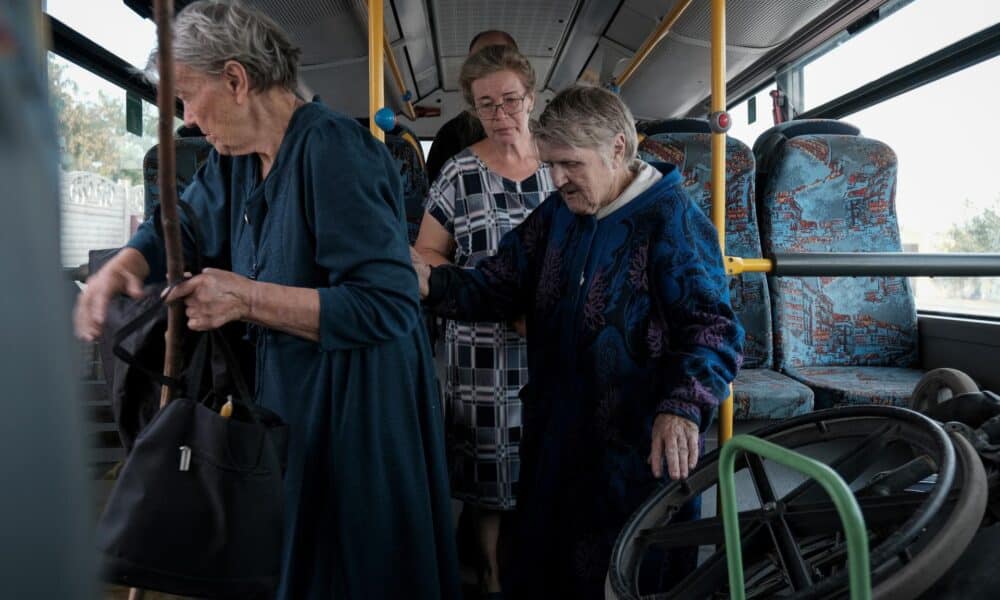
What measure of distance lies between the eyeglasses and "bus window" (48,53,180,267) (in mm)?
1121

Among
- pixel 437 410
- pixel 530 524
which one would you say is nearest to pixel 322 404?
pixel 437 410

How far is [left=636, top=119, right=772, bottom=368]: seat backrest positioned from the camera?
298cm

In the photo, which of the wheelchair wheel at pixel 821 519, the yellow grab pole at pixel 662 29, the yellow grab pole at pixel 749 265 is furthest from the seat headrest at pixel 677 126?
the wheelchair wheel at pixel 821 519

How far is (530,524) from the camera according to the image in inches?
59.9

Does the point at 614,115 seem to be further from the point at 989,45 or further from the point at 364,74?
the point at 364,74

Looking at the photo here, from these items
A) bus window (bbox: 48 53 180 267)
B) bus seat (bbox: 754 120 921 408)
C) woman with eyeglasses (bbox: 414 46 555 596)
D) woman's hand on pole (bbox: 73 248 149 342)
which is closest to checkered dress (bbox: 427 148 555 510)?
woman with eyeglasses (bbox: 414 46 555 596)

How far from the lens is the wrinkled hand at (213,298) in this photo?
3.27 feet

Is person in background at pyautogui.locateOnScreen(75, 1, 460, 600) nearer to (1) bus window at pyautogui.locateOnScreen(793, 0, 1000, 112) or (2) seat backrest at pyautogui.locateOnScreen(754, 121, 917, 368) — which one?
(2) seat backrest at pyautogui.locateOnScreen(754, 121, 917, 368)

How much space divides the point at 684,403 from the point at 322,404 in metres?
0.64

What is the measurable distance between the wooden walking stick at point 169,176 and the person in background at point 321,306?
147mm

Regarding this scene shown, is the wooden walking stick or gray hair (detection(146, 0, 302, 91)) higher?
gray hair (detection(146, 0, 302, 91))

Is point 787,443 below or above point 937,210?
below

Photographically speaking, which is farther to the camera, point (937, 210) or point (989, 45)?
point (937, 210)

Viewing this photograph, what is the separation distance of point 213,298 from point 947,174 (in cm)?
307
